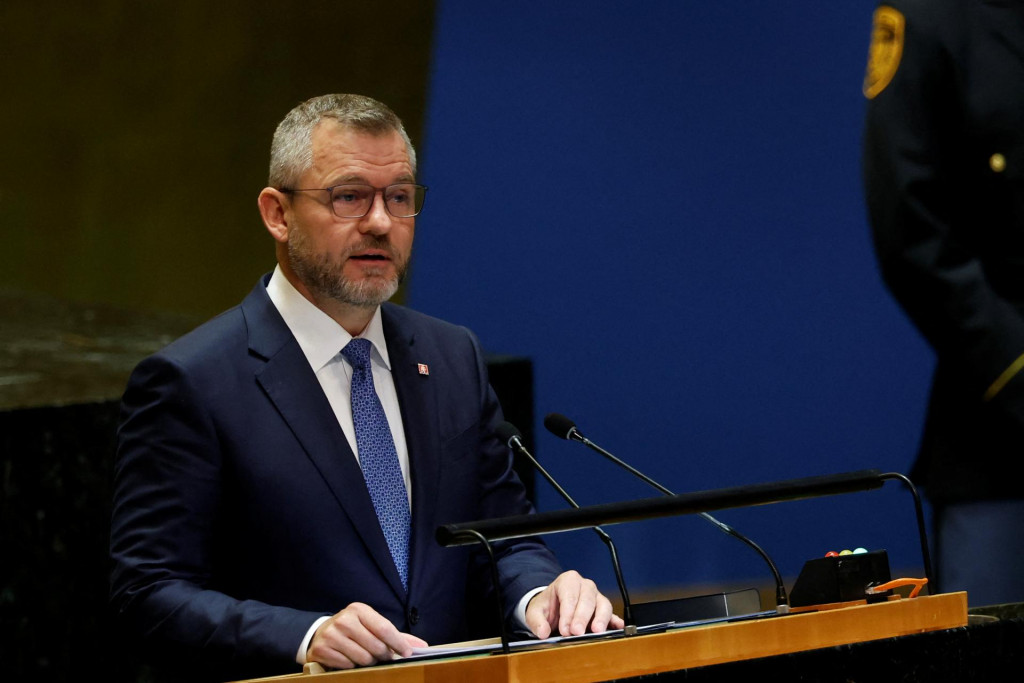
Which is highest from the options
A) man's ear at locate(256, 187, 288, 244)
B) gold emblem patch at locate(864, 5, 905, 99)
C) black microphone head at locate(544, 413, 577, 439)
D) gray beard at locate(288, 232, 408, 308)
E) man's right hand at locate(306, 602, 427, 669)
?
gold emblem patch at locate(864, 5, 905, 99)

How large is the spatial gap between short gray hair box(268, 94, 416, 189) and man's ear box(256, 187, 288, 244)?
20 millimetres

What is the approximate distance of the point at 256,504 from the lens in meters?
2.29

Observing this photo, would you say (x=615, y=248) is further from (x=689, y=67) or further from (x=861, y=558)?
(x=861, y=558)

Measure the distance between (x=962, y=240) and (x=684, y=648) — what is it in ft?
4.65

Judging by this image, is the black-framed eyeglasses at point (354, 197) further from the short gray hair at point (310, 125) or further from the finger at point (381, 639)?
the finger at point (381, 639)

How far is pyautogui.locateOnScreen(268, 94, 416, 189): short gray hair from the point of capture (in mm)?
2498

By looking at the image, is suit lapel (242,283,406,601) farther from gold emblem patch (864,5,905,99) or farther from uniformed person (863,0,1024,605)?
gold emblem patch (864,5,905,99)

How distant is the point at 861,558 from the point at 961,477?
83 cm

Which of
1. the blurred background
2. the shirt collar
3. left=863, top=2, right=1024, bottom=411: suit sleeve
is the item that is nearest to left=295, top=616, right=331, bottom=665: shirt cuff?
the shirt collar

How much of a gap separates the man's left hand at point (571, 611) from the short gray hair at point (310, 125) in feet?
2.97

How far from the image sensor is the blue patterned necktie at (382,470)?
238 cm

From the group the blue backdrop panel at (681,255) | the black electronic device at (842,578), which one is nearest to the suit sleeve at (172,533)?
the black electronic device at (842,578)

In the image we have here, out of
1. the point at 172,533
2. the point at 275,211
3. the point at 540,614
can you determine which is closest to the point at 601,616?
the point at 540,614

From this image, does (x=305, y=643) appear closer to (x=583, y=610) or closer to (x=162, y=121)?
(x=583, y=610)
